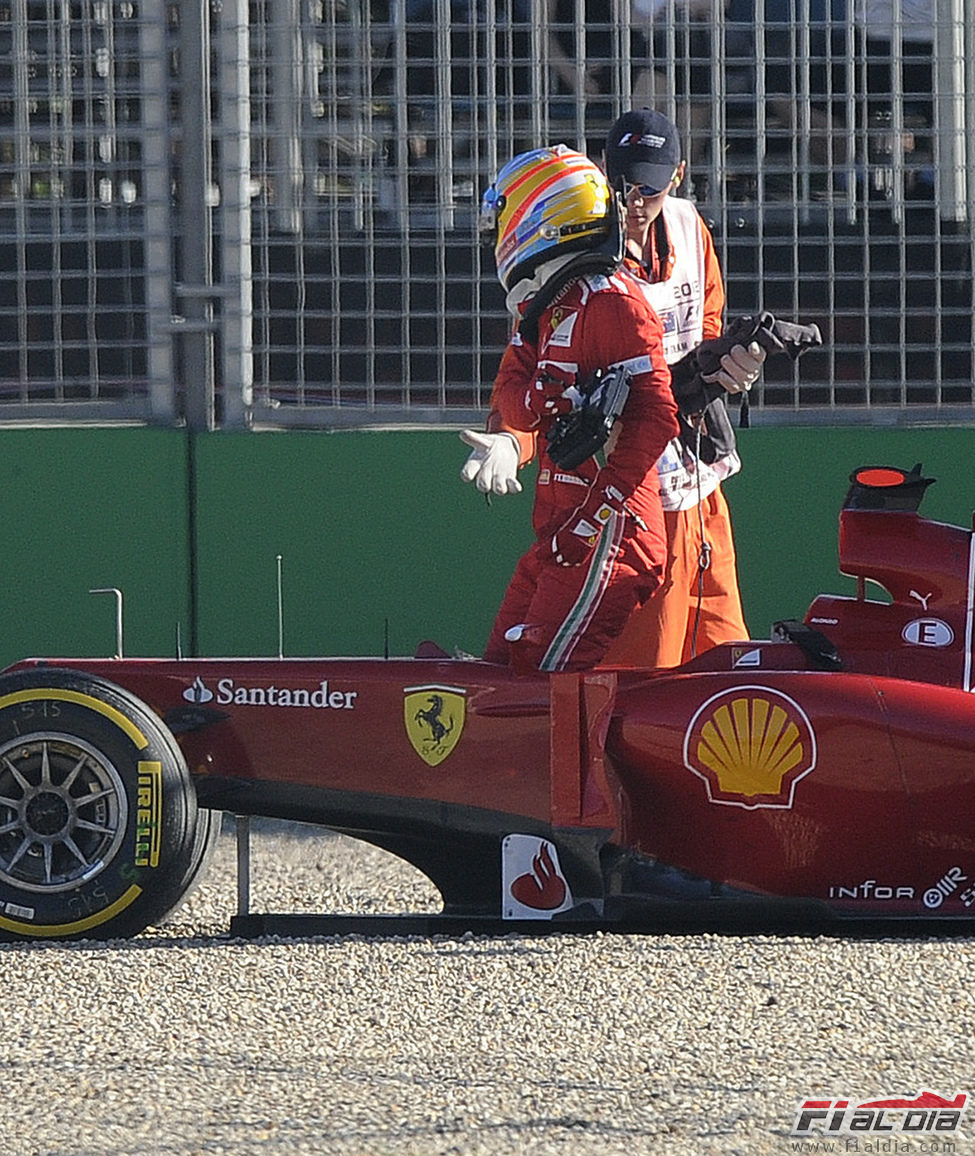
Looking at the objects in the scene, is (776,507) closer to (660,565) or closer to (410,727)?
(660,565)

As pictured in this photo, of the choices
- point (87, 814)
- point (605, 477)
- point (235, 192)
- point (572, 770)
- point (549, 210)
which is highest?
point (235, 192)

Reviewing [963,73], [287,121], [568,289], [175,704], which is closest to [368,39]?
[287,121]

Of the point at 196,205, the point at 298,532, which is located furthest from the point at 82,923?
the point at 196,205

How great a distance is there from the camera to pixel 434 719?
5059 mm

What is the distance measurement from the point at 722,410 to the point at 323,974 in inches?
81.2

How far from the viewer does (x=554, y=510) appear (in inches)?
215

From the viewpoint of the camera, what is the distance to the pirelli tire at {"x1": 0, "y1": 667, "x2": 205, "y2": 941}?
4.95 meters

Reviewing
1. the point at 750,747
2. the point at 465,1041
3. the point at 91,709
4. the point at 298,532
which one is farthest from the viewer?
the point at 298,532

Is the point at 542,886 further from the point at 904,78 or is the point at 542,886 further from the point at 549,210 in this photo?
the point at 904,78

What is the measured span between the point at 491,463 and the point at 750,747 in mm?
973

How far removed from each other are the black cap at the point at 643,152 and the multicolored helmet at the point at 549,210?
11.9 inches

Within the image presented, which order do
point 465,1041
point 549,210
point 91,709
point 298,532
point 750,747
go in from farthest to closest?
point 298,532, point 549,210, point 91,709, point 750,747, point 465,1041

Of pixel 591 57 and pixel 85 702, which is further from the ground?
pixel 591 57

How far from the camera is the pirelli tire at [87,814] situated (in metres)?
4.95
